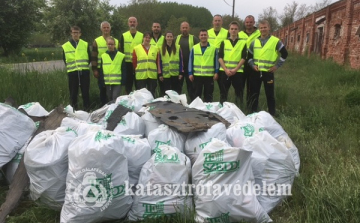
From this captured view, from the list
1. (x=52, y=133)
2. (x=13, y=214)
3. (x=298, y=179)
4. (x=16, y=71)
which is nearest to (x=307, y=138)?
(x=298, y=179)

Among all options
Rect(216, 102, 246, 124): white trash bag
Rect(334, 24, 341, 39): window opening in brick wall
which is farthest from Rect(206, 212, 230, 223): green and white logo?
Rect(334, 24, 341, 39): window opening in brick wall

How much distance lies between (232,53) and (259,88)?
0.83 metres

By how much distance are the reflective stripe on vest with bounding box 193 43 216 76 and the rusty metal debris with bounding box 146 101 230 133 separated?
5.11ft

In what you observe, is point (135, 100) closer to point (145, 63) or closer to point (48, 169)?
point (145, 63)

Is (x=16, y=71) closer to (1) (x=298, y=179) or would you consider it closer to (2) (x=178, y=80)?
(2) (x=178, y=80)

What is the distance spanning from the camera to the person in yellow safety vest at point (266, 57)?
5.07m

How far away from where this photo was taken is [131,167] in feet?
9.04

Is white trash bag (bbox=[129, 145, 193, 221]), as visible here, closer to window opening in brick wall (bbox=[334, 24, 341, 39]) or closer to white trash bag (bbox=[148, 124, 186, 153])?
white trash bag (bbox=[148, 124, 186, 153])

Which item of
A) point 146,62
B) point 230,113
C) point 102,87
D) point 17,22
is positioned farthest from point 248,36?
point 17,22

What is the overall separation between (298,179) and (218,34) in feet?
12.0

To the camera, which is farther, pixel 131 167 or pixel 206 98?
pixel 206 98

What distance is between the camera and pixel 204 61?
17.5 feet

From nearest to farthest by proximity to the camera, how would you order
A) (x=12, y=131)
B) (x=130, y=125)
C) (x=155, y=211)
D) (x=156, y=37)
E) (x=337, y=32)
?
(x=155, y=211)
(x=12, y=131)
(x=130, y=125)
(x=156, y=37)
(x=337, y=32)

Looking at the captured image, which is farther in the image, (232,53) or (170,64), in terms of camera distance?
(170,64)
